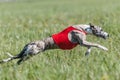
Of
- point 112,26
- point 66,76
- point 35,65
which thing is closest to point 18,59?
point 35,65

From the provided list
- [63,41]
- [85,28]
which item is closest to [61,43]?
[63,41]

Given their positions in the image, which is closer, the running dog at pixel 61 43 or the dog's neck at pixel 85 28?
the running dog at pixel 61 43

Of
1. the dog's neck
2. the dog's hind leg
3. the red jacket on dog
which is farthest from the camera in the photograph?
the dog's neck

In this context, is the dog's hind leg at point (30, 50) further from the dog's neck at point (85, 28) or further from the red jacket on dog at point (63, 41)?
the dog's neck at point (85, 28)

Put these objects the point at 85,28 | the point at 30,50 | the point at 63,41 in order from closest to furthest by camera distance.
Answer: the point at 30,50, the point at 63,41, the point at 85,28

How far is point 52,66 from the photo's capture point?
19.5 ft

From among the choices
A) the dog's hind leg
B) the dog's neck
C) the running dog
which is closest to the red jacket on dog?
the running dog

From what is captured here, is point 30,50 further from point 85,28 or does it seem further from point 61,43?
point 85,28

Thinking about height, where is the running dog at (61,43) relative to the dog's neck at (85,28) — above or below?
below

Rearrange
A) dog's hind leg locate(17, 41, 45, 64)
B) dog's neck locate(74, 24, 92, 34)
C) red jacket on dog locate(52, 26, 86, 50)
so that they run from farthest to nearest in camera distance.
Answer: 1. dog's neck locate(74, 24, 92, 34)
2. red jacket on dog locate(52, 26, 86, 50)
3. dog's hind leg locate(17, 41, 45, 64)

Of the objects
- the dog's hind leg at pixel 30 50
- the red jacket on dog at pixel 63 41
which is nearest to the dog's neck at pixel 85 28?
the red jacket on dog at pixel 63 41

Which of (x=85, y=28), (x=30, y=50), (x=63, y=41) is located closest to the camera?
(x=30, y=50)

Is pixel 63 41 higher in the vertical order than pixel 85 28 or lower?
lower

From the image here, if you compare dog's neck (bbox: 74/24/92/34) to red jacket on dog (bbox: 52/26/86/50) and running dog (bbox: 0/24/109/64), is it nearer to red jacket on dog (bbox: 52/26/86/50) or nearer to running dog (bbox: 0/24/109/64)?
running dog (bbox: 0/24/109/64)
